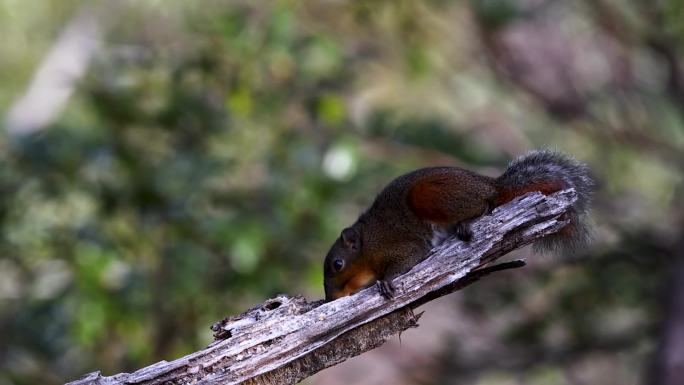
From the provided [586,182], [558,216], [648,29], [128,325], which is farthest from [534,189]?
[648,29]

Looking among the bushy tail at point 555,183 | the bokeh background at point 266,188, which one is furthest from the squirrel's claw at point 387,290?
the bokeh background at point 266,188

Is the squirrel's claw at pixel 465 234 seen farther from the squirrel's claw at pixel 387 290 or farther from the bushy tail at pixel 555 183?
the bushy tail at pixel 555 183

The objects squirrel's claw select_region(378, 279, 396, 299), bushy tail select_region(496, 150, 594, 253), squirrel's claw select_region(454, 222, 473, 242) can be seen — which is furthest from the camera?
bushy tail select_region(496, 150, 594, 253)

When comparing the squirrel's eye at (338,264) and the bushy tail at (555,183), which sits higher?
the squirrel's eye at (338,264)

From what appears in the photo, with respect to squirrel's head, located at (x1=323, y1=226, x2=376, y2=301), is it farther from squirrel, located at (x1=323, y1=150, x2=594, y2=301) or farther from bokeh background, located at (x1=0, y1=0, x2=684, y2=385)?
bokeh background, located at (x1=0, y1=0, x2=684, y2=385)

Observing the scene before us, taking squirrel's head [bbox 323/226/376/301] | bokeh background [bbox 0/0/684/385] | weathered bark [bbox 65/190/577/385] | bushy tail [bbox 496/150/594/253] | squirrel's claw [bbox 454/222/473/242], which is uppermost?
bokeh background [bbox 0/0/684/385]

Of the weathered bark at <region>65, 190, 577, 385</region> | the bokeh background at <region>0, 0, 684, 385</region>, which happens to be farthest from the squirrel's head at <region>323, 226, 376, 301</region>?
the weathered bark at <region>65, 190, 577, 385</region>
